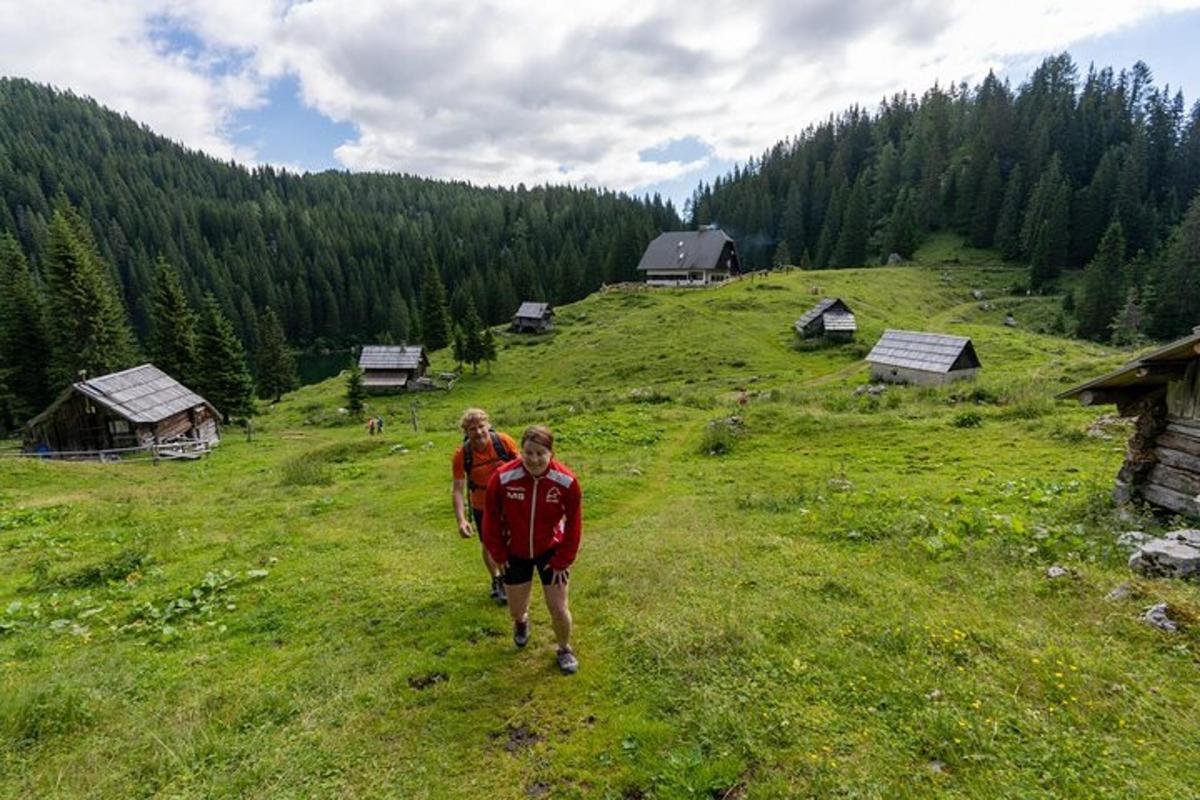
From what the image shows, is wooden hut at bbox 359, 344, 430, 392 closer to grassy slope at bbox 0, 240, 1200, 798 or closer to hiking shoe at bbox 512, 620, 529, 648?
grassy slope at bbox 0, 240, 1200, 798

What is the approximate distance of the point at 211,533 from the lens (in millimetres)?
14219

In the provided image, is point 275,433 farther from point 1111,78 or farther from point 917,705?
point 1111,78

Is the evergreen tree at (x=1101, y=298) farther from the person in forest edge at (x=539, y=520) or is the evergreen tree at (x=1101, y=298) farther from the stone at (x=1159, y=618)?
the person in forest edge at (x=539, y=520)

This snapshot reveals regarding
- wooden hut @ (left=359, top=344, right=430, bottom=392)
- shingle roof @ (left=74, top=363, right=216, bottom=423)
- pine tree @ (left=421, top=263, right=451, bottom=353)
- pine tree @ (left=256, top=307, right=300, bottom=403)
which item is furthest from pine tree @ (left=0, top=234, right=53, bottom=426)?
pine tree @ (left=421, top=263, right=451, bottom=353)

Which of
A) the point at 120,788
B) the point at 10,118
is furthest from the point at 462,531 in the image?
the point at 10,118

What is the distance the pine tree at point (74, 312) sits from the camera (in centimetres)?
4694

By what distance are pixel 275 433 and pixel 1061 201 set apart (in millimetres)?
110049

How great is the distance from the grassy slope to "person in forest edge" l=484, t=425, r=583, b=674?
1317 millimetres

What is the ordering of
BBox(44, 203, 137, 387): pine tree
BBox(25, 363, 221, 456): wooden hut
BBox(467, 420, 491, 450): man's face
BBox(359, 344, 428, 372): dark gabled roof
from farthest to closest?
BBox(359, 344, 428, 372): dark gabled roof, BBox(44, 203, 137, 387): pine tree, BBox(25, 363, 221, 456): wooden hut, BBox(467, 420, 491, 450): man's face

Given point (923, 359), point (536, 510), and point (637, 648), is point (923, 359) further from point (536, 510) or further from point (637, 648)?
point (536, 510)

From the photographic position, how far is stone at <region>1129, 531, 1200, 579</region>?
27.3 feet

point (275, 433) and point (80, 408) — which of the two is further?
point (275, 433)

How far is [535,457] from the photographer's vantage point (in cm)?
666

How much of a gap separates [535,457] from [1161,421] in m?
13.0
